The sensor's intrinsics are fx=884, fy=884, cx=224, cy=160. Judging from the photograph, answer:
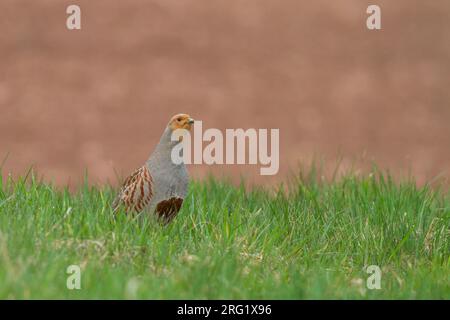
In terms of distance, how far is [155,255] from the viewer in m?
6.69

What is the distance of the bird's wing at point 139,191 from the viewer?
24.2 feet

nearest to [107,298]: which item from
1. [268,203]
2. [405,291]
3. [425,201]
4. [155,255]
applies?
[155,255]

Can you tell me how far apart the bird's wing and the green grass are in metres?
0.16

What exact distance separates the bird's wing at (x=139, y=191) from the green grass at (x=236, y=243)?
0.16m

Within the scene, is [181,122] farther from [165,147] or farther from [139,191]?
[139,191]

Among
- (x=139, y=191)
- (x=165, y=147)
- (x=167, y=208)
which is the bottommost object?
(x=167, y=208)

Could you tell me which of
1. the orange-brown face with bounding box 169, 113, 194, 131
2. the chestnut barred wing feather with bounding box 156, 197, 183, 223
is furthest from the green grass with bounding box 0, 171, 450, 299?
the orange-brown face with bounding box 169, 113, 194, 131

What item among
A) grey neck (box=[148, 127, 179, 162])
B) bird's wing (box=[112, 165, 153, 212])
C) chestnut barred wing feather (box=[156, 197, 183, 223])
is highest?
grey neck (box=[148, 127, 179, 162])

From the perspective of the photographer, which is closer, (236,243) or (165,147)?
(236,243)

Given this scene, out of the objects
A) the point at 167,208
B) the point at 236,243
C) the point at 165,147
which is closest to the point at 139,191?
the point at 167,208

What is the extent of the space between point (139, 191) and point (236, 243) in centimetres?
95

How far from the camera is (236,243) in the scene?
23.5ft

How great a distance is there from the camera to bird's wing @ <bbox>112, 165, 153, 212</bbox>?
739 centimetres

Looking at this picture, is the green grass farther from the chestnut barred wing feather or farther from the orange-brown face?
the orange-brown face
